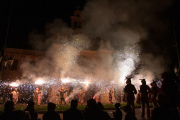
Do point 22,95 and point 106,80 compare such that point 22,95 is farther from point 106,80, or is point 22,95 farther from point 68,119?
point 68,119

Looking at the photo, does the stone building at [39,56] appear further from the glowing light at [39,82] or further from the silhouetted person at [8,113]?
the silhouetted person at [8,113]

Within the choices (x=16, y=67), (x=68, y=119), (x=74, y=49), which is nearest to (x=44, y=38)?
(x=74, y=49)

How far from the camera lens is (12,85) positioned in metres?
15.2

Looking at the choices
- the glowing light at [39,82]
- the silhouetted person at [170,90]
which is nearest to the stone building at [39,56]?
the glowing light at [39,82]

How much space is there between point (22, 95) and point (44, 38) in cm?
774

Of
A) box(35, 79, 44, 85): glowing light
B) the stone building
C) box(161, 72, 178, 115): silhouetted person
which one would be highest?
the stone building

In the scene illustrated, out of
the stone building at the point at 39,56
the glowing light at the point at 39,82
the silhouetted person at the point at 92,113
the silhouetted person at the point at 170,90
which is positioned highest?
the stone building at the point at 39,56

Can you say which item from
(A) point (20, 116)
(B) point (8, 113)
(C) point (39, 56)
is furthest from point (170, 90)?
(C) point (39, 56)

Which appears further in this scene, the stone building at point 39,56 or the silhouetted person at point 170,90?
the stone building at point 39,56

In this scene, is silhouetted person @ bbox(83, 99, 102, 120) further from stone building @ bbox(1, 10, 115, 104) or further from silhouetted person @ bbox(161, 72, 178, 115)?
stone building @ bbox(1, 10, 115, 104)

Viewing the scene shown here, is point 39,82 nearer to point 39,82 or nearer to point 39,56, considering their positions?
point 39,82

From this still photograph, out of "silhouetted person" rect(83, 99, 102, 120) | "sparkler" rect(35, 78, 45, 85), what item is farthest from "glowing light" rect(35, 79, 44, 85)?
"silhouetted person" rect(83, 99, 102, 120)

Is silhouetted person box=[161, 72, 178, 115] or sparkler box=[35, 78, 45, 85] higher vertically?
sparkler box=[35, 78, 45, 85]

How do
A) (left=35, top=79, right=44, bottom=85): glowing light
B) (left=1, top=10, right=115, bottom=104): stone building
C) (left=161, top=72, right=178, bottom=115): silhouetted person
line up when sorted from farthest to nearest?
(left=1, top=10, right=115, bottom=104): stone building
(left=35, top=79, right=44, bottom=85): glowing light
(left=161, top=72, right=178, bottom=115): silhouetted person
